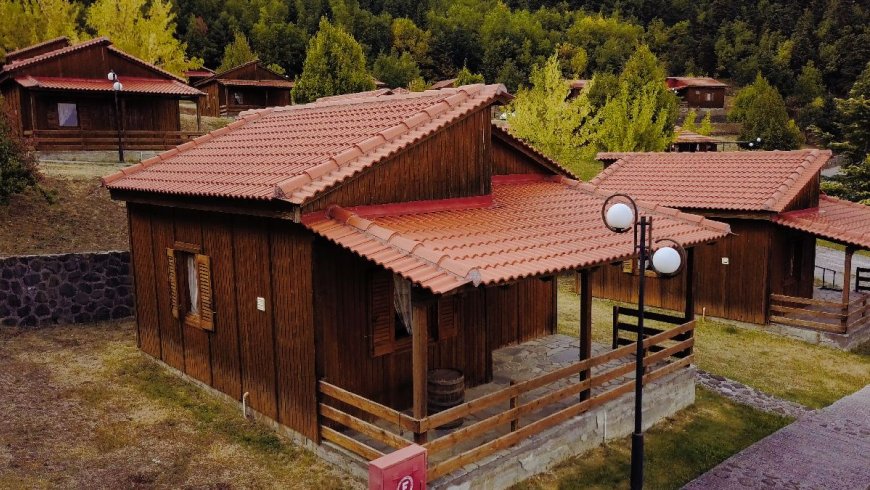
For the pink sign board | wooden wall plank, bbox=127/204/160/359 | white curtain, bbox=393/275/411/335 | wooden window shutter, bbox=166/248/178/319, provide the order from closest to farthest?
the pink sign board < white curtain, bbox=393/275/411/335 < wooden window shutter, bbox=166/248/178/319 < wooden wall plank, bbox=127/204/160/359

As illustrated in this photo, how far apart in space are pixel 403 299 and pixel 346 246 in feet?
4.59

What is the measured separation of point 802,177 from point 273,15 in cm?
8459

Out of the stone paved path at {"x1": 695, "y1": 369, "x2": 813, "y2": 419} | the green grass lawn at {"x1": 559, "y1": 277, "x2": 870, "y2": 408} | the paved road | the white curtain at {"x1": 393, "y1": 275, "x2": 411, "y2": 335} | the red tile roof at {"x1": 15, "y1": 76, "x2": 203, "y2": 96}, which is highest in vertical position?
the red tile roof at {"x1": 15, "y1": 76, "x2": 203, "y2": 96}

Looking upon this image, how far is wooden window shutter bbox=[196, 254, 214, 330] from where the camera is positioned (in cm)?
1068

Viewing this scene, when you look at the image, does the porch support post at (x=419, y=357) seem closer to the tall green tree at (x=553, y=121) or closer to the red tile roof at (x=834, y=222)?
the red tile roof at (x=834, y=222)

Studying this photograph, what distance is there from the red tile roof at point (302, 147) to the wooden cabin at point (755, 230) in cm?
933

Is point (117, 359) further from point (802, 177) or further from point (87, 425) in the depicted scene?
point (802, 177)

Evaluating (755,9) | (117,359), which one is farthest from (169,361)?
(755,9)

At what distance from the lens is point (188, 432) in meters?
9.74

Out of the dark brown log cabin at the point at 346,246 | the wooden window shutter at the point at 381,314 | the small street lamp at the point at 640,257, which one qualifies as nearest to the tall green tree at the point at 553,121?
the dark brown log cabin at the point at 346,246

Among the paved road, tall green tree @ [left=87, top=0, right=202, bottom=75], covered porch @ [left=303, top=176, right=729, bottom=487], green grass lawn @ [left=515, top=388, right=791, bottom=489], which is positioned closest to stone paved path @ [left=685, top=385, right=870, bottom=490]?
green grass lawn @ [left=515, top=388, right=791, bottom=489]

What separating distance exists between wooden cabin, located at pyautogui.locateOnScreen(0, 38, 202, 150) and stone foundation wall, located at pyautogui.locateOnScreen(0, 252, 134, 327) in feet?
40.6

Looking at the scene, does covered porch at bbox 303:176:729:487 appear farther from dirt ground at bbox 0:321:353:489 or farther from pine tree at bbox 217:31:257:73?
pine tree at bbox 217:31:257:73

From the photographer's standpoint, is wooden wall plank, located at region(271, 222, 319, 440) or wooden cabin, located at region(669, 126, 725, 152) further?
wooden cabin, located at region(669, 126, 725, 152)
